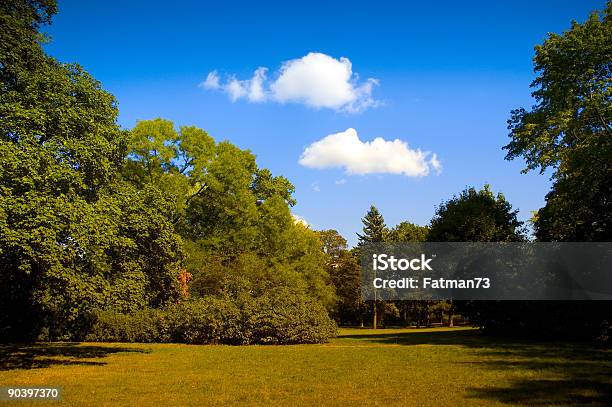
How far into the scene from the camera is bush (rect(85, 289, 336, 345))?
1163 inches

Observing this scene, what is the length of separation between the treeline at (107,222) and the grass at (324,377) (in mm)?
2600

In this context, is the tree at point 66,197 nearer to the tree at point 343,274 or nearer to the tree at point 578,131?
the tree at point 578,131

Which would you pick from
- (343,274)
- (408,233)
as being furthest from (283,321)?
(408,233)

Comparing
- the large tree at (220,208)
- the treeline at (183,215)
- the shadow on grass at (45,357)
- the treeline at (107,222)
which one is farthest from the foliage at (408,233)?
the shadow on grass at (45,357)

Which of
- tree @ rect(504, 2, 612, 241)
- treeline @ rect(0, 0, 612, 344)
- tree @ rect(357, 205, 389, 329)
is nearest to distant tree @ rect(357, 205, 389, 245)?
tree @ rect(357, 205, 389, 329)

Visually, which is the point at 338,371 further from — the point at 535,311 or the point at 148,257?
the point at 535,311

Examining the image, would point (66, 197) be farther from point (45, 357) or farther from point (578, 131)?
point (578, 131)

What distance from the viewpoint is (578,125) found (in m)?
24.3

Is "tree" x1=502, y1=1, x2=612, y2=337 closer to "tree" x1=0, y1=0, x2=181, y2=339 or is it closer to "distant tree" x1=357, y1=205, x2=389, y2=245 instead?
"tree" x1=0, y1=0, x2=181, y2=339

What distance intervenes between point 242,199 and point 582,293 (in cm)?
2224

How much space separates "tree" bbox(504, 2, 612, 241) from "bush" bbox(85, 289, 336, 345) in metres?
15.3

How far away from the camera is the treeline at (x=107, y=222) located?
15.6m

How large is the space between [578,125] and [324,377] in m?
18.6

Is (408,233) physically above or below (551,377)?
above
